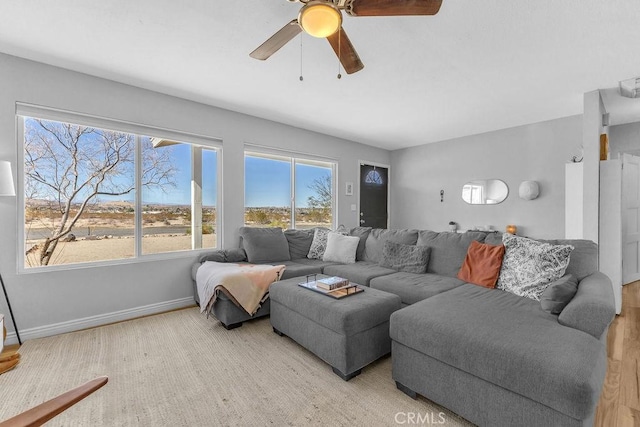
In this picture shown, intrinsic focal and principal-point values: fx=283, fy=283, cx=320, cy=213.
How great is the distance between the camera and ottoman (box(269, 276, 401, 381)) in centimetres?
192

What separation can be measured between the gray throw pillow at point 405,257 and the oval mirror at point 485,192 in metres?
2.53

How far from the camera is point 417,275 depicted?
293 cm

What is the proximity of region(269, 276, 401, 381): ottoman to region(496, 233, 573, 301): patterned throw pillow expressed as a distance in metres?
0.95

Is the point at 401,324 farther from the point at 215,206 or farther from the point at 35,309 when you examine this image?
the point at 35,309

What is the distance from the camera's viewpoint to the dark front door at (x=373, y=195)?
19.1ft

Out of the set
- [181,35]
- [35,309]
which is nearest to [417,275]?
[181,35]

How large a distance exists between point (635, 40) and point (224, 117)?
4.09 metres

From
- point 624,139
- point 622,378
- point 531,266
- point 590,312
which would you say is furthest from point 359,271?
point 624,139

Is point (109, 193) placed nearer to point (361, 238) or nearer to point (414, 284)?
point (361, 238)

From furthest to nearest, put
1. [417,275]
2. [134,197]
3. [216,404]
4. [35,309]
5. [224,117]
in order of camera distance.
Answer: [224,117] → [134,197] → [417,275] → [35,309] → [216,404]

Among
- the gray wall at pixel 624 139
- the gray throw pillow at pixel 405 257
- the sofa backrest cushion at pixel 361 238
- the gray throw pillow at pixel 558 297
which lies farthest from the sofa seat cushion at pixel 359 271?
the gray wall at pixel 624 139

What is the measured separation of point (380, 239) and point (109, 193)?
124 inches

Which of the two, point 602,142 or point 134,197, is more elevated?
point 602,142

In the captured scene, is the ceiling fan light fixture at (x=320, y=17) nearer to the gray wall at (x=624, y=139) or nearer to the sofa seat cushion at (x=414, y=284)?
the sofa seat cushion at (x=414, y=284)
